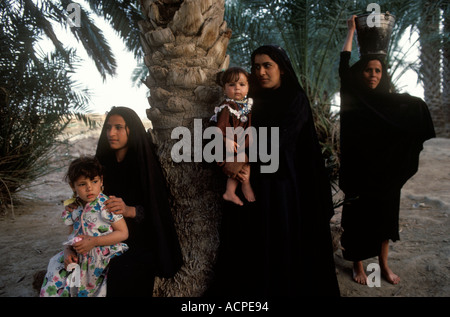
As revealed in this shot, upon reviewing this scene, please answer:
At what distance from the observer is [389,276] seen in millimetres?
2727

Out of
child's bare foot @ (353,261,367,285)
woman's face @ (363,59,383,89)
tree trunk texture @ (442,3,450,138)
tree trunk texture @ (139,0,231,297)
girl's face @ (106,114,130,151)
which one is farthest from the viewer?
tree trunk texture @ (442,3,450,138)

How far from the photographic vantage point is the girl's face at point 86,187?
1.94 metres

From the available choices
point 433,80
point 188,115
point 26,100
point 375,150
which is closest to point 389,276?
point 375,150

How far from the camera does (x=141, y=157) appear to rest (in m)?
2.13

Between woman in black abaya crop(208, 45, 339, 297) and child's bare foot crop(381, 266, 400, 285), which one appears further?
child's bare foot crop(381, 266, 400, 285)

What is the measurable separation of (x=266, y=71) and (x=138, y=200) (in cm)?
121

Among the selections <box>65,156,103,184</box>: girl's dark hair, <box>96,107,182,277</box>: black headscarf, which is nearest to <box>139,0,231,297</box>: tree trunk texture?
<box>96,107,182,277</box>: black headscarf

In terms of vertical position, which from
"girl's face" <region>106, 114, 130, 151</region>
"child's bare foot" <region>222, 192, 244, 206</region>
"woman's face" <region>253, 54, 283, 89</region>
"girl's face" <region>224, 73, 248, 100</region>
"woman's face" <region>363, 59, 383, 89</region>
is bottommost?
"child's bare foot" <region>222, 192, 244, 206</region>

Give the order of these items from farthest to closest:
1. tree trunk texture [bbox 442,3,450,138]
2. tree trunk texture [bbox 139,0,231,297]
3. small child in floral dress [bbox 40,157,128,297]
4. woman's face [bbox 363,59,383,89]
→ 1. tree trunk texture [bbox 442,3,450,138]
2. woman's face [bbox 363,59,383,89]
3. tree trunk texture [bbox 139,0,231,297]
4. small child in floral dress [bbox 40,157,128,297]

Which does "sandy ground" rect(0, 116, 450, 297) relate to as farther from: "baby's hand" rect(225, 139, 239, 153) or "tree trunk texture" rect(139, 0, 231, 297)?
"baby's hand" rect(225, 139, 239, 153)

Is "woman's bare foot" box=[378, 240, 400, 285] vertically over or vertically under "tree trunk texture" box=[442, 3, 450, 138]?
under

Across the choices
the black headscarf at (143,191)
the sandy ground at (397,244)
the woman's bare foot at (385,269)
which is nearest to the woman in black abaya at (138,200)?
the black headscarf at (143,191)

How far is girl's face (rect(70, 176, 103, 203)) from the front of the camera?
194cm

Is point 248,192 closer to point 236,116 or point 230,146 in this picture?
point 230,146
